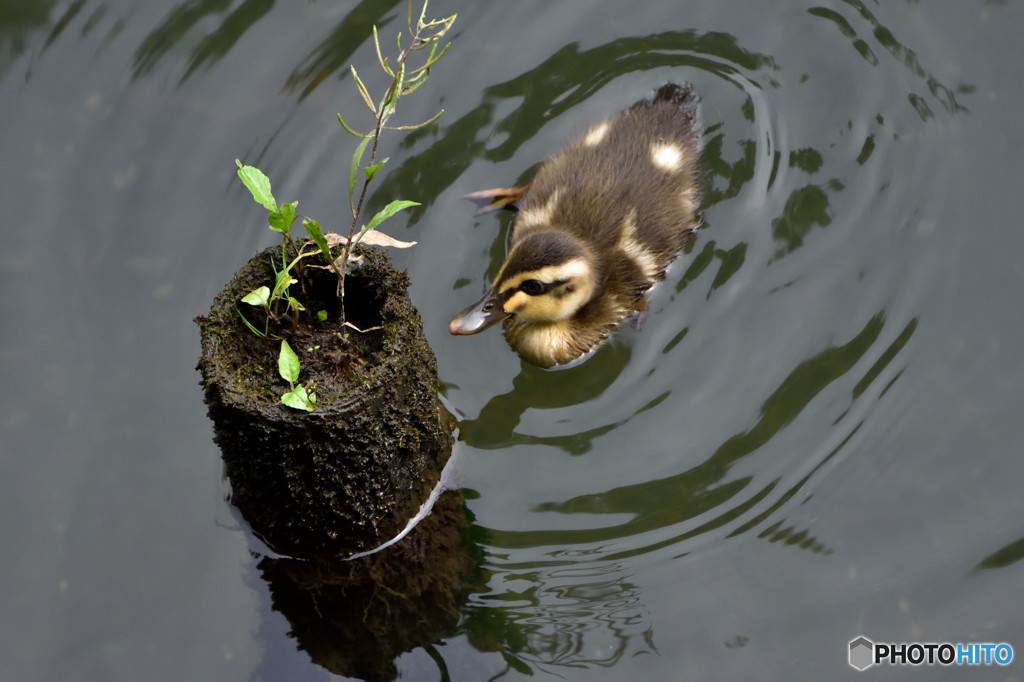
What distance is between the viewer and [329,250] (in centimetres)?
220

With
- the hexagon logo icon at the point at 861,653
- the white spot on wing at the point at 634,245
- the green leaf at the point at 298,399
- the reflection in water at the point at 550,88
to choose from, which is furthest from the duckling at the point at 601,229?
the hexagon logo icon at the point at 861,653

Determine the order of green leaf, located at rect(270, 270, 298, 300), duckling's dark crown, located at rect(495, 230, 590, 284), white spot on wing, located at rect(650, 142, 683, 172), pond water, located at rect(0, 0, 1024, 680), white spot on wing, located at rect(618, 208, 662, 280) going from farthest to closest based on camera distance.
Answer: white spot on wing, located at rect(650, 142, 683, 172) < white spot on wing, located at rect(618, 208, 662, 280) < duckling's dark crown, located at rect(495, 230, 590, 284) < pond water, located at rect(0, 0, 1024, 680) < green leaf, located at rect(270, 270, 298, 300)

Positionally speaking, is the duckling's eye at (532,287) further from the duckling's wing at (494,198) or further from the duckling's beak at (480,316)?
the duckling's wing at (494,198)

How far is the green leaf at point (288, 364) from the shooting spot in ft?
6.96

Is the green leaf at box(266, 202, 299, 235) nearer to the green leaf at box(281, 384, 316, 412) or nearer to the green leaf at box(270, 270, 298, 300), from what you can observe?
the green leaf at box(270, 270, 298, 300)

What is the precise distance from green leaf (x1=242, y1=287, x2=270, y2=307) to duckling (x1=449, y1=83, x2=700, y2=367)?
107 centimetres

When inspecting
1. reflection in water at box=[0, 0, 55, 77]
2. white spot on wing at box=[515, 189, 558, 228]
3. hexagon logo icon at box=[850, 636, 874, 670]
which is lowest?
hexagon logo icon at box=[850, 636, 874, 670]

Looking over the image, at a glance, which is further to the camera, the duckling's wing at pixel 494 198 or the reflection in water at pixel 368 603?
the duckling's wing at pixel 494 198

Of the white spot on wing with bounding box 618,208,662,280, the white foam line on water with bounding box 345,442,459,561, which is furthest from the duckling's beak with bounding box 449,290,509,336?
the white spot on wing with bounding box 618,208,662,280

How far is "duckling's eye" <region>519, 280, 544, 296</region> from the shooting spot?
314 centimetres

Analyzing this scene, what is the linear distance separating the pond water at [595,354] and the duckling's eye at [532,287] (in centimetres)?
29

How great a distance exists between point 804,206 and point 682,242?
0.45m

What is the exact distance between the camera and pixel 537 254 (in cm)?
309

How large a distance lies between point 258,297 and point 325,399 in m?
0.26
